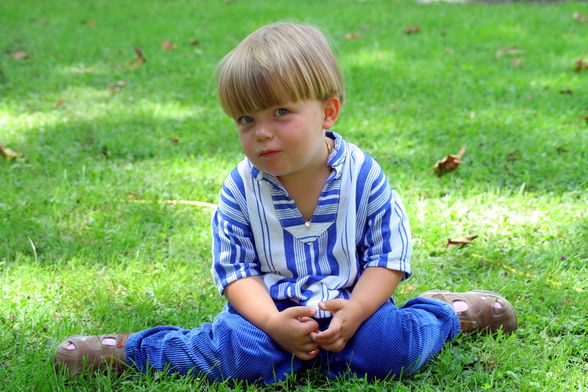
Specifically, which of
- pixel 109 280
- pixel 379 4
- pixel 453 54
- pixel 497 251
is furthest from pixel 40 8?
pixel 497 251

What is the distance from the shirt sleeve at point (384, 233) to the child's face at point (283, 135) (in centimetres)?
26

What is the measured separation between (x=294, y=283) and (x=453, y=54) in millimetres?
3976

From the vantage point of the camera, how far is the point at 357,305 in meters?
1.99

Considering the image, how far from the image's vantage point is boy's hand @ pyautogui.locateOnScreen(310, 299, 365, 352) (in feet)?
6.32

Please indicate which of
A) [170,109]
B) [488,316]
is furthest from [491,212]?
[170,109]

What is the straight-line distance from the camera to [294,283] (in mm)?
2100

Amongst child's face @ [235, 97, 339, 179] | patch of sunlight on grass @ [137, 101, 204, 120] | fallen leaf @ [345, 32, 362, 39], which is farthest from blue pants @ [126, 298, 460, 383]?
fallen leaf @ [345, 32, 362, 39]

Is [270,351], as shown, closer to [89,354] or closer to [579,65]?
[89,354]

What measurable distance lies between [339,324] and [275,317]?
19 cm

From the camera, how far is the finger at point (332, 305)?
6.37ft

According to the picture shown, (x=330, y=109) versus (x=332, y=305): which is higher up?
(x=330, y=109)

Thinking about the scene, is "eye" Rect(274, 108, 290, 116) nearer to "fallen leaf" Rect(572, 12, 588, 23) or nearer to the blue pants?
the blue pants

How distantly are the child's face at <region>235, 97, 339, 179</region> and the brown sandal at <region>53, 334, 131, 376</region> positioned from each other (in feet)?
2.37

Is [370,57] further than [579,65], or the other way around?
[370,57]
